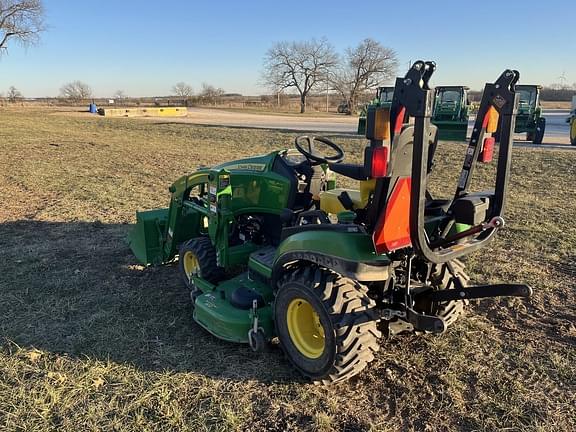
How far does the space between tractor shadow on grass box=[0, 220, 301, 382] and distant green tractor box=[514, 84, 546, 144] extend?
1618 cm

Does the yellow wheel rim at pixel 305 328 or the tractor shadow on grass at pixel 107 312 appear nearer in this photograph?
the yellow wheel rim at pixel 305 328

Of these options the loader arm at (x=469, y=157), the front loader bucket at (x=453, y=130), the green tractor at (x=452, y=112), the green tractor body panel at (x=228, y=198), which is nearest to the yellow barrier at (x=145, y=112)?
the green tractor at (x=452, y=112)

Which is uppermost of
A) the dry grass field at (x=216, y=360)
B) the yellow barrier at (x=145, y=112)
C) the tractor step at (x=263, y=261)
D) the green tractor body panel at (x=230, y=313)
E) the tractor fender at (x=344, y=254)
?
the yellow barrier at (x=145, y=112)

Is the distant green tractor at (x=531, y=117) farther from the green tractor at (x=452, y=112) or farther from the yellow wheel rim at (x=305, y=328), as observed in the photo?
the yellow wheel rim at (x=305, y=328)

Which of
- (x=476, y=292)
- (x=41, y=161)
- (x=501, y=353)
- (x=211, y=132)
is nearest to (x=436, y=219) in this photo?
(x=476, y=292)

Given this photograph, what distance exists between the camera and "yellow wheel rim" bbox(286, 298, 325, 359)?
338 cm

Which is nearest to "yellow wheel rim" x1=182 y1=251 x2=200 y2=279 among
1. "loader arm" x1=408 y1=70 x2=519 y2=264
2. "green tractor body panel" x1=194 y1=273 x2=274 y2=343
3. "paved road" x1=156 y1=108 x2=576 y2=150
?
"green tractor body panel" x1=194 y1=273 x2=274 y2=343

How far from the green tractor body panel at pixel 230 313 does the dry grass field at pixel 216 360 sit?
0.16 m

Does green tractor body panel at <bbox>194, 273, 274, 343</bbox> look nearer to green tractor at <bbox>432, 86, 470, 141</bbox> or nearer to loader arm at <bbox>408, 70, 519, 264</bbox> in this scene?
loader arm at <bbox>408, 70, 519, 264</bbox>

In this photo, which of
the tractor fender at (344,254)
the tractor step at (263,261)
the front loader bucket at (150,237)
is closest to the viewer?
the tractor fender at (344,254)

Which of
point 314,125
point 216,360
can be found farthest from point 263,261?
point 314,125

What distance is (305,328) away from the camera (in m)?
3.49

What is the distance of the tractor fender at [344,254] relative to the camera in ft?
9.64

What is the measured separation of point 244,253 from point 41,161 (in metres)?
10.3
